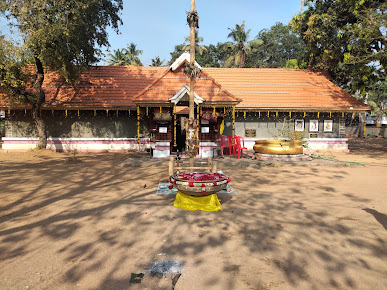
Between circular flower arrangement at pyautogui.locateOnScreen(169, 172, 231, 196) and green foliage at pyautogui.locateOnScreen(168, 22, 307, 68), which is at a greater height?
green foliage at pyautogui.locateOnScreen(168, 22, 307, 68)

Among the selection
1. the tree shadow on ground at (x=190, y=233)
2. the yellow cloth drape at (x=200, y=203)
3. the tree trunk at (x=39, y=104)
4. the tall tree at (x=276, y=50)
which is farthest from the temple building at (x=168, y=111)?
the tall tree at (x=276, y=50)

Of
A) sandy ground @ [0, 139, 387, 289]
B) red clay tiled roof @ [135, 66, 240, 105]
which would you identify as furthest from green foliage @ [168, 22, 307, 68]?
sandy ground @ [0, 139, 387, 289]

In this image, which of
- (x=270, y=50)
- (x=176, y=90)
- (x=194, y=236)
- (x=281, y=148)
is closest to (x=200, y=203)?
(x=194, y=236)

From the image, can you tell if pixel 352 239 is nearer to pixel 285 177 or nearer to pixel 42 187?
pixel 285 177

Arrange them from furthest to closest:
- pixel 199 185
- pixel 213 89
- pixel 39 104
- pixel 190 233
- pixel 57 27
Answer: pixel 39 104
pixel 213 89
pixel 57 27
pixel 199 185
pixel 190 233

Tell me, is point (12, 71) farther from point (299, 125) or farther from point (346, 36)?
point (346, 36)

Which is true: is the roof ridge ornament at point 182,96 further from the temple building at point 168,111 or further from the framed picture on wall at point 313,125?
the framed picture on wall at point 313,125

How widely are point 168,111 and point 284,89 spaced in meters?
10.7

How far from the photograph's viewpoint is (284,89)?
20188mm

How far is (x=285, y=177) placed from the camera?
34.7 ft

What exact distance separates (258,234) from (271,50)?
46.4m

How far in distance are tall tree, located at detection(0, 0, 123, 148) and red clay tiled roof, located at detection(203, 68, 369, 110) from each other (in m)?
10.4

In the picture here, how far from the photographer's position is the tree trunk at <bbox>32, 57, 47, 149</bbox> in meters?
15.9

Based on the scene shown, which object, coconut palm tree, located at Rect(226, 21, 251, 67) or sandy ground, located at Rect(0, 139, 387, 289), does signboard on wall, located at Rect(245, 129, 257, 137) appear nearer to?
sandy ground, located at Rect(0, 139, 387, 289)
